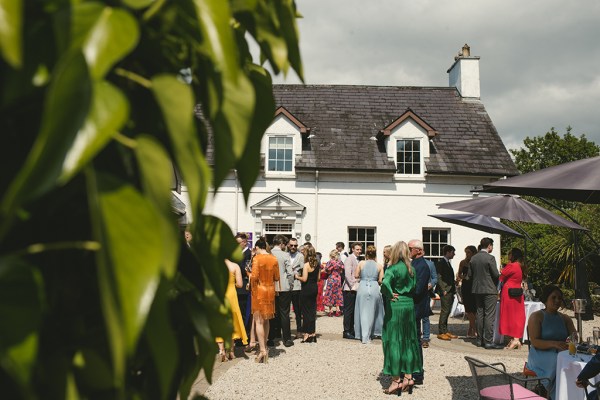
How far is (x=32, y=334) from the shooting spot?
1.56 ft

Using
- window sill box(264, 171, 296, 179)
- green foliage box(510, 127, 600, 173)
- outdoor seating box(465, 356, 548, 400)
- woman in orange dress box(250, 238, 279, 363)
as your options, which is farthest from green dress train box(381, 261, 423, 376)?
green foliage box(510, 127, 600, 173)

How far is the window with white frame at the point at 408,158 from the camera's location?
74.9ft

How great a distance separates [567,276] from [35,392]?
23.8m

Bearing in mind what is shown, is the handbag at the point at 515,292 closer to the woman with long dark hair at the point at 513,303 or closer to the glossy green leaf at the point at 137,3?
the woman with long dark hair at the point at 513,303

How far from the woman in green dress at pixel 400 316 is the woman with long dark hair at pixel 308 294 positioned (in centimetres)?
419

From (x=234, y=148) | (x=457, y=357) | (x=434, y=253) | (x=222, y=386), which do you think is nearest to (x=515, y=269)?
(x=457, y=357)

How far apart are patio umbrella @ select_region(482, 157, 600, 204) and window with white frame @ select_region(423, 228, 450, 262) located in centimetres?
1502

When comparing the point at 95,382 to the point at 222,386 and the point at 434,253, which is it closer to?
the point at 222,386

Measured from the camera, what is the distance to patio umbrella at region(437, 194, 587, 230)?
1177cm

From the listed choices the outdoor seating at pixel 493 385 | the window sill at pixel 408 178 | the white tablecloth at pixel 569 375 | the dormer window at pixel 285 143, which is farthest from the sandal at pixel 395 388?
the window sill at pixel 408 178

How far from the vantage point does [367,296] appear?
42.4 feet

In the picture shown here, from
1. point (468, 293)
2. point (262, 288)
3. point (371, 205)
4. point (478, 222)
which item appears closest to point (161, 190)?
point (262, 288)

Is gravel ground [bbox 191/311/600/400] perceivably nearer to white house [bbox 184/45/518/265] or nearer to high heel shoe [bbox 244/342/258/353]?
high heel shoe [bbox 244/342/258/353]

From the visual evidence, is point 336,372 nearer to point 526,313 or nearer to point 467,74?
point 526,313
